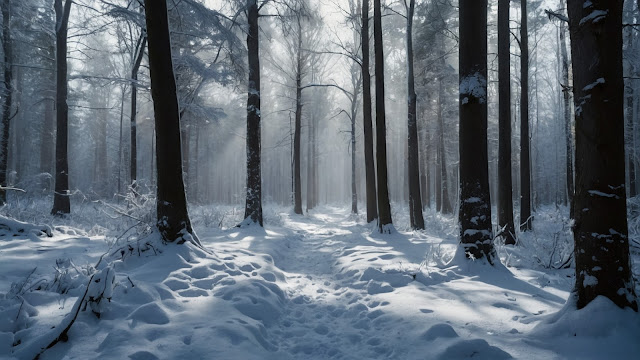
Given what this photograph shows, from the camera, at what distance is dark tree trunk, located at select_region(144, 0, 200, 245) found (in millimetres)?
5340

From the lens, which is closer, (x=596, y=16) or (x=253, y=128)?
(x=596, y=16)

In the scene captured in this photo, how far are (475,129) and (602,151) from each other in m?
2.56

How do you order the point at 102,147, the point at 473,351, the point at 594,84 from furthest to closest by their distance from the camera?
the point at 102,147 < the point at 594,84 < the point at 473,351

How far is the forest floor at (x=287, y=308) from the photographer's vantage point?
2.43 meters

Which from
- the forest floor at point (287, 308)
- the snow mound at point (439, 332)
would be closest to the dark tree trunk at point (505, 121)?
the forest floor at point (287, 308)

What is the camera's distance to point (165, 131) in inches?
214

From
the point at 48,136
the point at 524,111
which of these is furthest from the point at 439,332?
the point at 48,136

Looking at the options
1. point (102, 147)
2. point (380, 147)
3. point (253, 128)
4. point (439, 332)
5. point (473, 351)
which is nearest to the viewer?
point (473, 351)

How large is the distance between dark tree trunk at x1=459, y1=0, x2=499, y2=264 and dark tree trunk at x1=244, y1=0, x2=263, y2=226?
7138mm

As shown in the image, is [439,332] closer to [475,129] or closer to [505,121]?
[475,129]

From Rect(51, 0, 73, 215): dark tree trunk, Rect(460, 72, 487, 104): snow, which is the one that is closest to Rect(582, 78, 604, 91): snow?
Rect(460, 72, 487, 104): snow

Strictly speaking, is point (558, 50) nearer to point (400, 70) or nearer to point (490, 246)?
point (400, 70)

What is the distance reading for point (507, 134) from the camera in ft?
27.0

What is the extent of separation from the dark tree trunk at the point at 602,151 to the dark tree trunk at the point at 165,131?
5297mm
